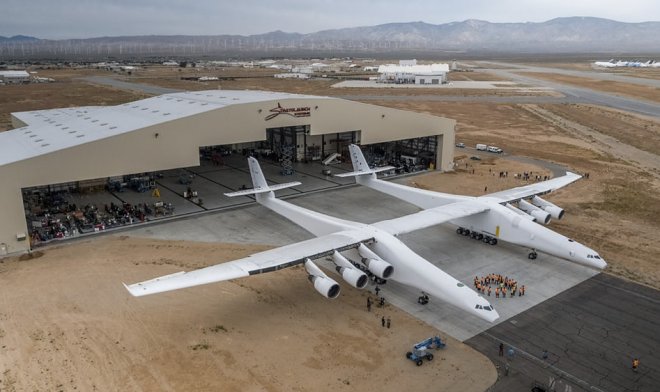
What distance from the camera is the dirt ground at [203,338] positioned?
21.3 meters

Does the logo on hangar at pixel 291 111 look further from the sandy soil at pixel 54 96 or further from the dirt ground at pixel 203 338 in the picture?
the sandy soil at pixel 54 96

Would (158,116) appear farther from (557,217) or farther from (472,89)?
(472,89)

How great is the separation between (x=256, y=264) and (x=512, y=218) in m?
20.1

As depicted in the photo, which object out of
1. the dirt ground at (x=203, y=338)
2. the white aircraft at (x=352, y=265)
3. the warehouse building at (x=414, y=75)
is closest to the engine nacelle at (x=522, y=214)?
the white aircraft at (x=352, y=265)

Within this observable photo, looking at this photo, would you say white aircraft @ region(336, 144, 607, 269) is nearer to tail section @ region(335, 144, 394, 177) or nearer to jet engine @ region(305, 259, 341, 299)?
tail section @ region(335, 144, 394, 177)

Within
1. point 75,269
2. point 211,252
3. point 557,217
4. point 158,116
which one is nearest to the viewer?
point 75,269

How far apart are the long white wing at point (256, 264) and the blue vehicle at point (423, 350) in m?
8.09

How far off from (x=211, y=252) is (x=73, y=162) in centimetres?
1266

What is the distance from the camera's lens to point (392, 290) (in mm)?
30016

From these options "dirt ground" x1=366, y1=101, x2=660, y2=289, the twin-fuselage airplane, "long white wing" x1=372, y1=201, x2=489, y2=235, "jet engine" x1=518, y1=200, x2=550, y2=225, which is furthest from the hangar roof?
"dirt ground" x1=366, y1=101, x2=660, y2=289

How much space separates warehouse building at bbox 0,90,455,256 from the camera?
34625 mm

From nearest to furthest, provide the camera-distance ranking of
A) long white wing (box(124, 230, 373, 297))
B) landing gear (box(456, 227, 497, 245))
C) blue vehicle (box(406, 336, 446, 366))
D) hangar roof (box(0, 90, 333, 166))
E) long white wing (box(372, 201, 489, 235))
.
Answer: blue vehicle (box(406, 336, 446, 366)) < long white wing (box(124, 230, 373, 297)) < long white wing (box(372, 201, 489, 235)) < landing gear (box(456, 227, 497, 245)) < hangar roof (box(0, 90, 333, 166))

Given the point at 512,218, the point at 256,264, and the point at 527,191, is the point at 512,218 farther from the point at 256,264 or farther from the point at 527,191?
the point at 256,264

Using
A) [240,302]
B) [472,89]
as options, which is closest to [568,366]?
[240,302]
